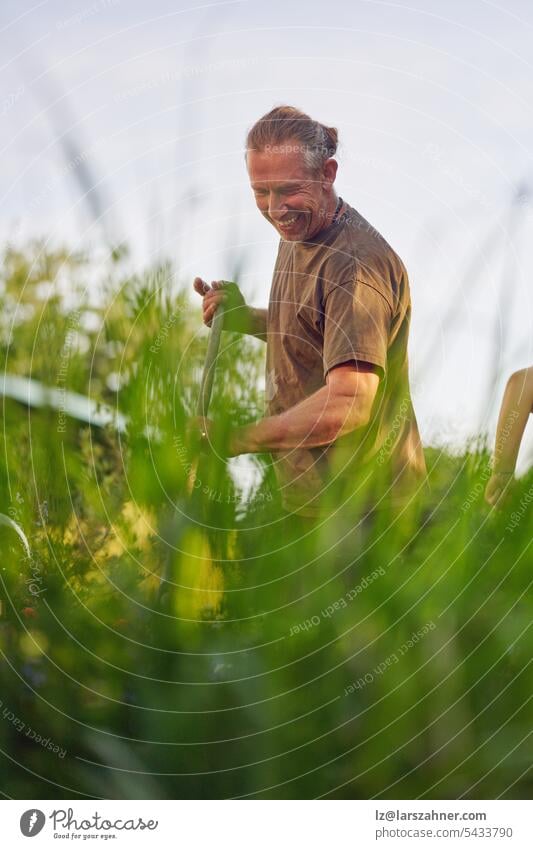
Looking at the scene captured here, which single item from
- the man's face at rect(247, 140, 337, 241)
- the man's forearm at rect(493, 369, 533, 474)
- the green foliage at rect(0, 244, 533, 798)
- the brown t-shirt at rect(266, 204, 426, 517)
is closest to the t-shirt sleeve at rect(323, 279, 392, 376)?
the brown t-shirt at rect(266, 204, 426, 517)

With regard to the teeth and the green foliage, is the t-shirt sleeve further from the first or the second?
the green foliage

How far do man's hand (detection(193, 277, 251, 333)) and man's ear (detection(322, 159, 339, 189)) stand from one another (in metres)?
0.29

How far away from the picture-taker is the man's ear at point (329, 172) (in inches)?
45.2

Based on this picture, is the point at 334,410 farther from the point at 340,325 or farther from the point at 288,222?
the point at 288,222

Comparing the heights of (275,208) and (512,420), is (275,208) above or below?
above

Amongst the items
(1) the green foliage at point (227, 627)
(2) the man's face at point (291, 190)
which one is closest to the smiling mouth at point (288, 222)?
(2) the man's face at point (291, 190)

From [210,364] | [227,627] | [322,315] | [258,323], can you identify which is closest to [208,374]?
[210,364]

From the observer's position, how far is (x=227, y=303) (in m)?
0.78

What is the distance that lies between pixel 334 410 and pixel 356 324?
11 cm

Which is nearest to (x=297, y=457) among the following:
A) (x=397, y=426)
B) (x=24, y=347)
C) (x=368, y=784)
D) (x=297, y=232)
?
(x=397, y=426)

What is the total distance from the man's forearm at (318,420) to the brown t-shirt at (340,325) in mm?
16

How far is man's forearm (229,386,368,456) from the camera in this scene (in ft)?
3.22

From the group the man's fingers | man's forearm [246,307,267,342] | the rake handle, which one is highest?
man's forearm [246,307,267,342]

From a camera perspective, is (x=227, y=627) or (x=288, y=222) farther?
(x=288, y=222)
